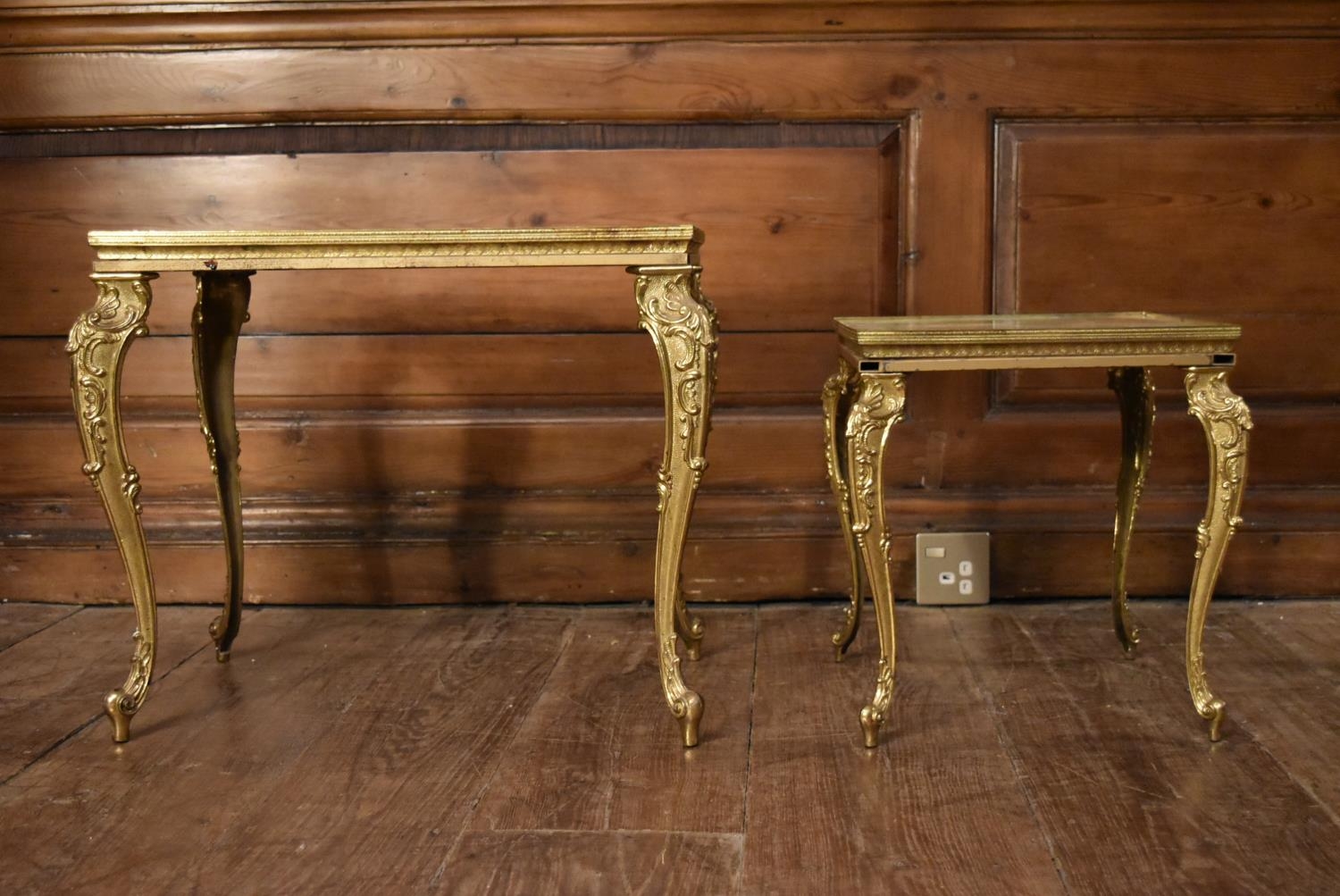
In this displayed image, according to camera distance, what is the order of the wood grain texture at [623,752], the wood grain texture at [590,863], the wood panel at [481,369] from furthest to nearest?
1. the wood panel at [481,369]
2. the wood grain texture at [623,752]
3. the wood grain texture at [590,863]

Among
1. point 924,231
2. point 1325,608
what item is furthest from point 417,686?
point 1325,608

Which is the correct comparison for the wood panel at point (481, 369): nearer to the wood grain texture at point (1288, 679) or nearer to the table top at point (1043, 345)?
the table top at point (1043, 345)

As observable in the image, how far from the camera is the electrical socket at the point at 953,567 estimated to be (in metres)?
2.56

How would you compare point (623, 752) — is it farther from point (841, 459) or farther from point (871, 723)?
point (841, 459)

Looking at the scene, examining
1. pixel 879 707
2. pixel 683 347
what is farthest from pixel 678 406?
pixel 879 707

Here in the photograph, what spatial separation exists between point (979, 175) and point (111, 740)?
189 cm

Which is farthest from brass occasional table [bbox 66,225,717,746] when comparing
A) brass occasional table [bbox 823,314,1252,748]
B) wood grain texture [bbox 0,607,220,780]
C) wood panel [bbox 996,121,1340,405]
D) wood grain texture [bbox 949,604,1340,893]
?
wood panel [bbox 996,121,1340,405]

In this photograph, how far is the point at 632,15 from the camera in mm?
2500

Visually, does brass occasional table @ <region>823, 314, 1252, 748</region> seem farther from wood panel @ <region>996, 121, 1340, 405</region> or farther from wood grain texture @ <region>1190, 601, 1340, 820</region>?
wood panel @ <region>996, 121, 1340, 405</region>

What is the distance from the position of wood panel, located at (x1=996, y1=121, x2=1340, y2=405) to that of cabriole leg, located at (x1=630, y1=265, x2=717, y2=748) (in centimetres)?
100

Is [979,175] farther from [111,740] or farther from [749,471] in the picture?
[111,740]

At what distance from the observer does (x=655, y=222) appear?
2.54 meters

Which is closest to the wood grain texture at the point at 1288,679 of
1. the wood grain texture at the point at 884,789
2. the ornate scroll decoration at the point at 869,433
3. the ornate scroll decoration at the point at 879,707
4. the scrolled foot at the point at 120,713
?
the wood grain texture at the point at 884,789

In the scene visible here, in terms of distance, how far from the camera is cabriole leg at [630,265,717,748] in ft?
5.90
